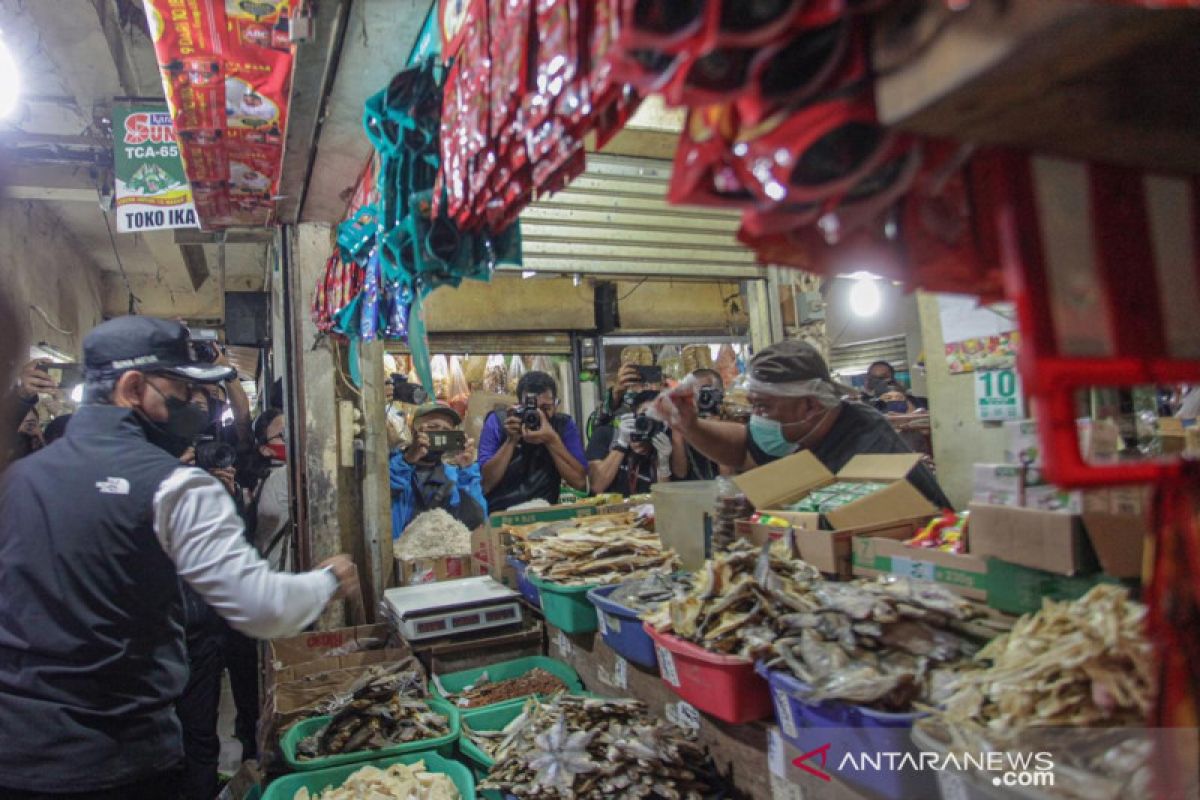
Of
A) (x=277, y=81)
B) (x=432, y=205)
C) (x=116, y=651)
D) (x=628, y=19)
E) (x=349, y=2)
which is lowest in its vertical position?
(x=116, y=651)

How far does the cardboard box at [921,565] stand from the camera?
142 centimetres

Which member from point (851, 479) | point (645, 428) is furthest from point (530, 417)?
point (851, 479)

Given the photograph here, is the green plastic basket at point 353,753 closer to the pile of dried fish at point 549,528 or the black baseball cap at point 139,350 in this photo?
the pile of dried fish at point 549,528

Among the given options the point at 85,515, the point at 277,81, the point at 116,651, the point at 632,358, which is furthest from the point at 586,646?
the point at 632,358

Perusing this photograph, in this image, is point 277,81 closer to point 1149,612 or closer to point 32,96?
point 1149,612

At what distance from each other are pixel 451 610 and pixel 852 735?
225cm

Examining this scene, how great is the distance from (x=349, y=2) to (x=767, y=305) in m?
3.00

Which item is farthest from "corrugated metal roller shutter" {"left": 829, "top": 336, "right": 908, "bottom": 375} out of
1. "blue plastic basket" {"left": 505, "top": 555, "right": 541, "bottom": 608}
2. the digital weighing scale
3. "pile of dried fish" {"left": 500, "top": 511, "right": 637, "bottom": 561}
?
the digital weighing scale

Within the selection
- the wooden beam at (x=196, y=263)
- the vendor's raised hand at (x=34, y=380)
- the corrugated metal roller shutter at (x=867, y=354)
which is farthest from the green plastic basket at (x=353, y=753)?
the corrugated metal roller shutter at (x=867, y=354)

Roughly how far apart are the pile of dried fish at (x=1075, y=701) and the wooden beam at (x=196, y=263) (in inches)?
352

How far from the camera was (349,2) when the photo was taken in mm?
2051

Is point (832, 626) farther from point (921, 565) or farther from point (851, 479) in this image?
point (851, 479)

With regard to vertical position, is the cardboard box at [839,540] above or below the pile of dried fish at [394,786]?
above

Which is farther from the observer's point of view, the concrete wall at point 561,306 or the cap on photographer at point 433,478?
the concrete wall at point 561,306
